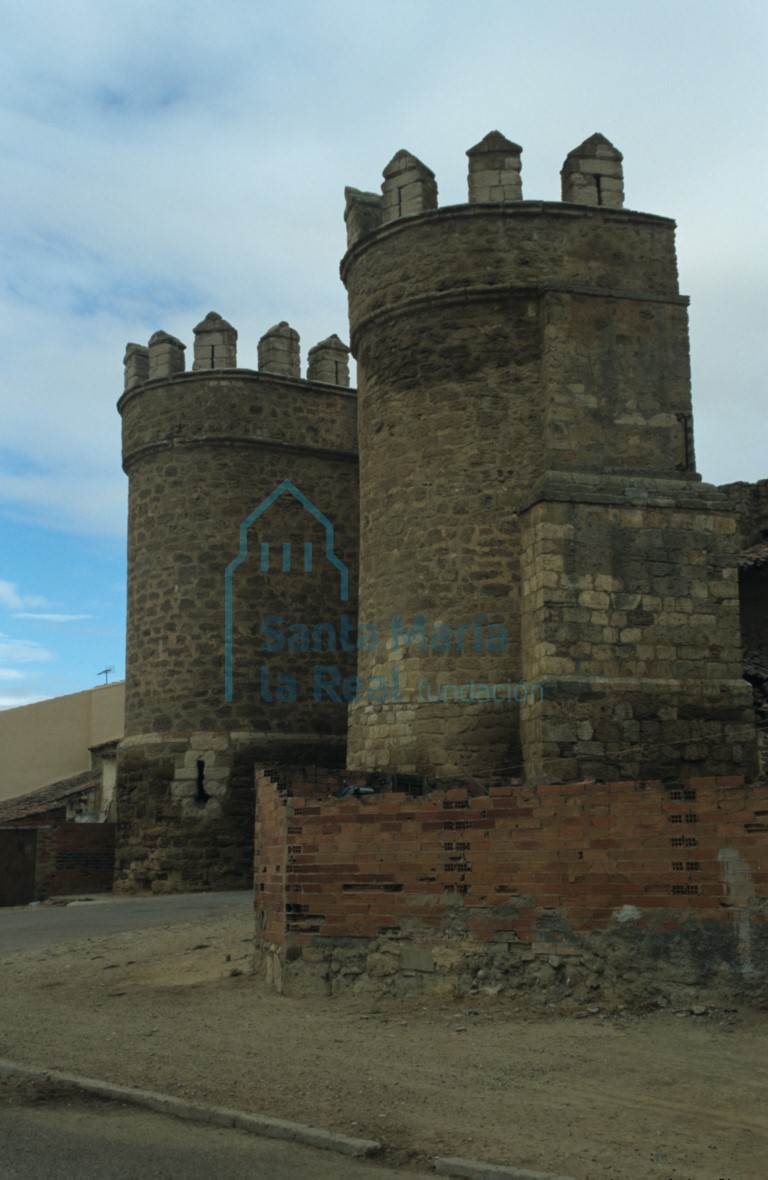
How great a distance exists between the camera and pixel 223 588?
18.0 m

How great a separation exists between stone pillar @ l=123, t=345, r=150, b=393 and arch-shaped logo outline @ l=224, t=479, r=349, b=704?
9.21 ft

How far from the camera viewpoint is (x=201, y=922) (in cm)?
1248

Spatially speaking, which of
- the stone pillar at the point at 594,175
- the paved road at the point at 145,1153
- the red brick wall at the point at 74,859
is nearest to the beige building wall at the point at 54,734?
the red brick wall at the point at 74,859

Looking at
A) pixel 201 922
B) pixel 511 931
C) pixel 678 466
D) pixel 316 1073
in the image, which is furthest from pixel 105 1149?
pixel 678 466

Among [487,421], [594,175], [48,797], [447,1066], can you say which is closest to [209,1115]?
[447,1066]

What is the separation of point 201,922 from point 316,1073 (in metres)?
6.21

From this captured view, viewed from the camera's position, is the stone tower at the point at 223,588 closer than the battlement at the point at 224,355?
Yes

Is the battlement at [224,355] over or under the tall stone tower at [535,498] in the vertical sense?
over

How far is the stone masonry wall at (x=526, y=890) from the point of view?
7461 millimetres

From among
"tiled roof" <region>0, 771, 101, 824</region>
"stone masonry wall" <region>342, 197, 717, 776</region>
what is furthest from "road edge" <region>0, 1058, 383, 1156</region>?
"tiled roof" <region>0, 771, 101, 824</region>

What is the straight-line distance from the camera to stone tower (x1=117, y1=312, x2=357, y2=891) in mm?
17641

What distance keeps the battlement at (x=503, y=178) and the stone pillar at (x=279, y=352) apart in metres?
5.38

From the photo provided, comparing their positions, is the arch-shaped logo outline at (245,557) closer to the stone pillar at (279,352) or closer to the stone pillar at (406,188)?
the stone pillar at (279,352)

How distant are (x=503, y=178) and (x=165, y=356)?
7207mm
